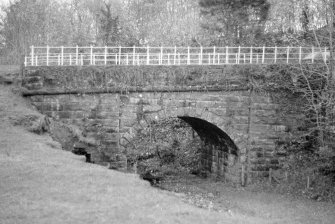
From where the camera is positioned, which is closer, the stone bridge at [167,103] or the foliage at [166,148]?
the stone bridge at [167,103]

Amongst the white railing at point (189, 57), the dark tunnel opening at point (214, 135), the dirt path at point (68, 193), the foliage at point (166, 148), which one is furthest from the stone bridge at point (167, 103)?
the foliage at point (166, 148)

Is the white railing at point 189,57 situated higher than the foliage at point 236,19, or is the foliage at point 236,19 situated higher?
the foliage at point 236,19

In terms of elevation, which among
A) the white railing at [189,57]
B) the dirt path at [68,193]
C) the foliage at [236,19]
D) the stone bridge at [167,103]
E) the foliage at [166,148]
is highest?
the foliage at [236,19]

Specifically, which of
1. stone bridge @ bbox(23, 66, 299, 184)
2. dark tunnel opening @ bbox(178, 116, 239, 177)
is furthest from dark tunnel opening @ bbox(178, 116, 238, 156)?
stone bridge @ bbox(23, 66, 299, 184)

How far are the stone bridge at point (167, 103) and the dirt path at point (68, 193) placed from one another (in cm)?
410

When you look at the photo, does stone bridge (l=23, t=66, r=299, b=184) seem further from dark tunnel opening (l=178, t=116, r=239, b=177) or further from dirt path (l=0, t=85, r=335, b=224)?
dirt path (l=0, t=85, r=335, b=224)

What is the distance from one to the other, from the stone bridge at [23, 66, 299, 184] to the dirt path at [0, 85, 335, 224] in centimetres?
410

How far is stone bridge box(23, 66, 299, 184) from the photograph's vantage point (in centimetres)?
1898

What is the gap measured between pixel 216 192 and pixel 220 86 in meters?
4.56

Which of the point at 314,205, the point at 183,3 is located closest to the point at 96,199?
the point at 314,205

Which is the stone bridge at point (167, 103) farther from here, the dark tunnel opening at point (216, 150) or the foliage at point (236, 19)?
the foliage at point (236, 19)

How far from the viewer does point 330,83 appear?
754 inches

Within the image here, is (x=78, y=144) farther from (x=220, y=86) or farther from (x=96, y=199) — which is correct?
(x=96, y=199)

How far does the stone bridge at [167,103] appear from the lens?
19.0 m
